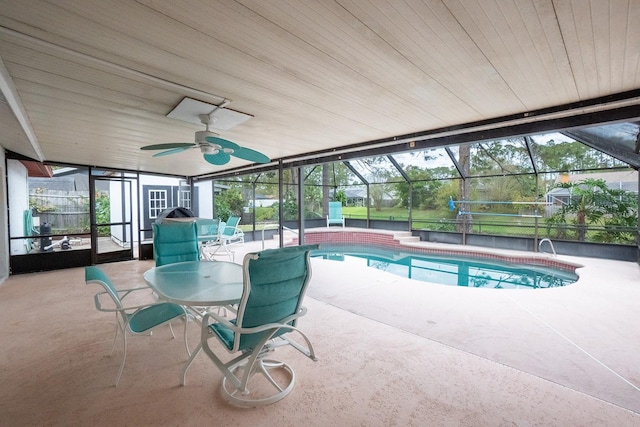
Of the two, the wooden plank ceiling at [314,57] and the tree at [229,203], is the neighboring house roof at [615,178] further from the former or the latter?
the tree at [229,203]

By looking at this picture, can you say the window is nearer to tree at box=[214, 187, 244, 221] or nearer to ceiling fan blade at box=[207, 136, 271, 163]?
tree at box=[214, 187, 244, 221]

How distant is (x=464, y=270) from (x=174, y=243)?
233 inches

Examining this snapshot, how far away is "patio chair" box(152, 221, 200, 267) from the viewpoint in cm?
315

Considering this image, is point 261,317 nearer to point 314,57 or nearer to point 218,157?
point 314,57

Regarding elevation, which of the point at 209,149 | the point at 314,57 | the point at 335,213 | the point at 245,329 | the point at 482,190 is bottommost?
the point at 245,329

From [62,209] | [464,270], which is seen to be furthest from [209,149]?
[464,270]

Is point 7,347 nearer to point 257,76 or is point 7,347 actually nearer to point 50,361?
point 50,361

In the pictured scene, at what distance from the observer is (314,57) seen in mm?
1783

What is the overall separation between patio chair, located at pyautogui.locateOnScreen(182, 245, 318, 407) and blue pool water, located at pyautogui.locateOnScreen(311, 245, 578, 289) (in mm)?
4030

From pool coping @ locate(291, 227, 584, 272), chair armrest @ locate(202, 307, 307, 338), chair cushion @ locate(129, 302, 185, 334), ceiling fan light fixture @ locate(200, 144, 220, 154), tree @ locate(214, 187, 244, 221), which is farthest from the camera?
tree @ locate(214, 187, 244, 221)

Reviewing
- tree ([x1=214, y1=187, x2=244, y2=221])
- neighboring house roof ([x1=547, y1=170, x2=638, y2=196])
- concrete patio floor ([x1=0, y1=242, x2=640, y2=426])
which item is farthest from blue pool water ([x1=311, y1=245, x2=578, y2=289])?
tree ([x1=214, y1=187, x2=244, y2=221])

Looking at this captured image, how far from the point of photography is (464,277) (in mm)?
5953

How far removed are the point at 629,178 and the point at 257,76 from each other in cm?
814

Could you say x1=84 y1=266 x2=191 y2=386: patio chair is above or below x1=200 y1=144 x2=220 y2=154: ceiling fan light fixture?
below
